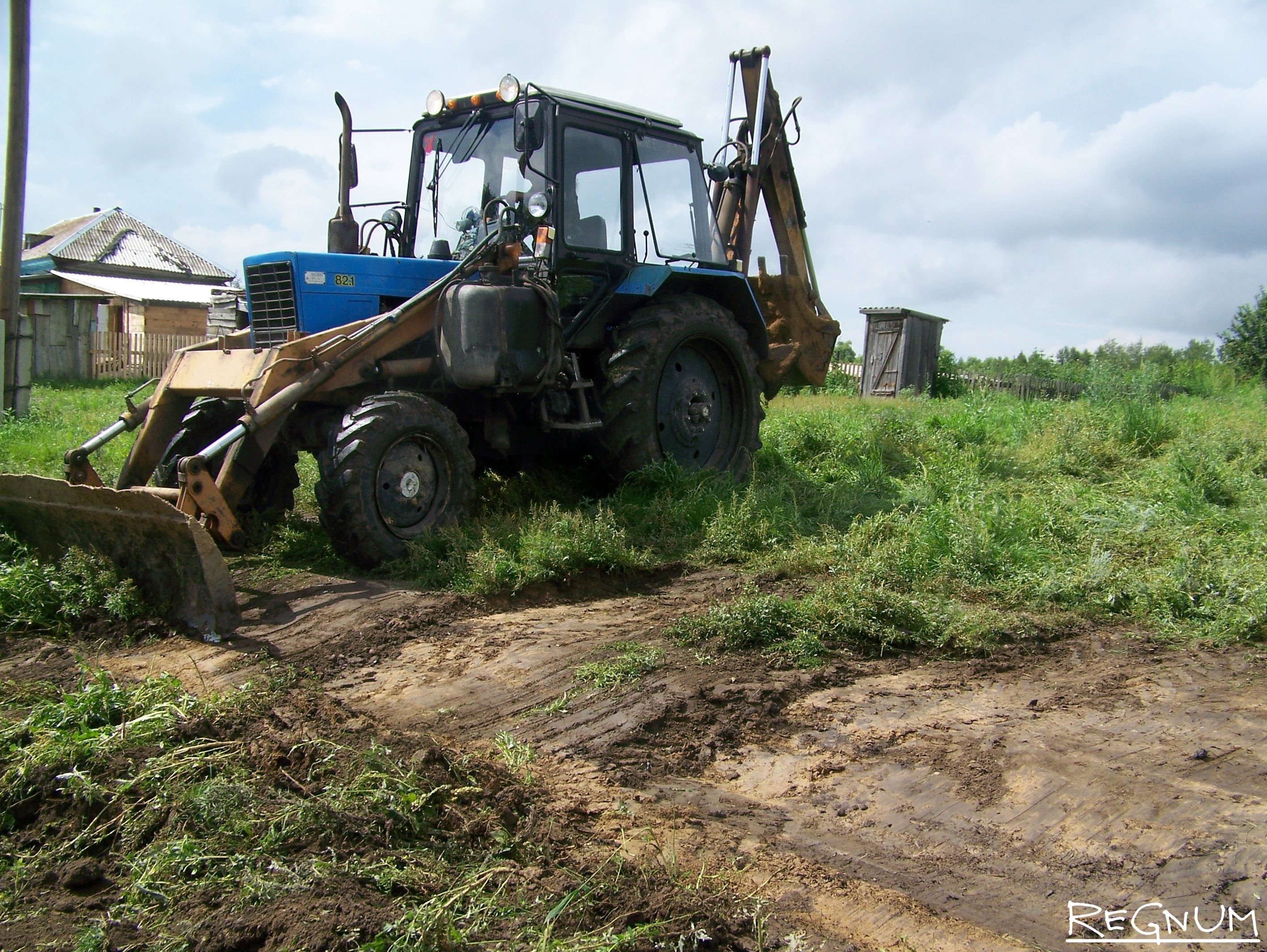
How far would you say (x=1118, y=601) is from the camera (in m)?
5.12

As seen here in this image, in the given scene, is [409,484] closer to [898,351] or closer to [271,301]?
[271,301]

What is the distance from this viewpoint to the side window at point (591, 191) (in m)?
6.62

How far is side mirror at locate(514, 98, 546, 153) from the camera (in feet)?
19.6

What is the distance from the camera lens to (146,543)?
15.3 ft

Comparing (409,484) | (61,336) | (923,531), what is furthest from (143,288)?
(923,531)

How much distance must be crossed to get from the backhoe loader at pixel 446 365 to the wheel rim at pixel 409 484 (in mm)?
12

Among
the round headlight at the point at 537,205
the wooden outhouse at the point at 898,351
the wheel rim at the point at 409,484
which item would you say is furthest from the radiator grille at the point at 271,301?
the wooden outhouse at the point at 898,351

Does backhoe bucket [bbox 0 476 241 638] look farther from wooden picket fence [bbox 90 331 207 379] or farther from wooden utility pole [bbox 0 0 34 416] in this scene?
wooden picket fence [bbox 90 331 207 379]

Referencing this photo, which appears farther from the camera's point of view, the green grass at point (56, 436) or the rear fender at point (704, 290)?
the green grass at point (56, 436)

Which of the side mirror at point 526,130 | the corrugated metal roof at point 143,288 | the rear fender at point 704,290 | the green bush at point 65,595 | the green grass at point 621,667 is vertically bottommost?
the green grass at point 621,667

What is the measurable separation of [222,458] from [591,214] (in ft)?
9.59

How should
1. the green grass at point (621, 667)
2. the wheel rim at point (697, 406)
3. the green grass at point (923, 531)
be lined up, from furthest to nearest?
the wheel rim at point (697, 406)
the green grass at point (923, 531)
the green grass at point (621, 667)

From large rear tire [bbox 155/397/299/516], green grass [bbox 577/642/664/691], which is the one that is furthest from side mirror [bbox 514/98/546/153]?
green grass [bbox 577/642/664/691]

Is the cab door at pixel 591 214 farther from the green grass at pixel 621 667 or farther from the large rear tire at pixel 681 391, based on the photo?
the green grass at pixel 621 667
